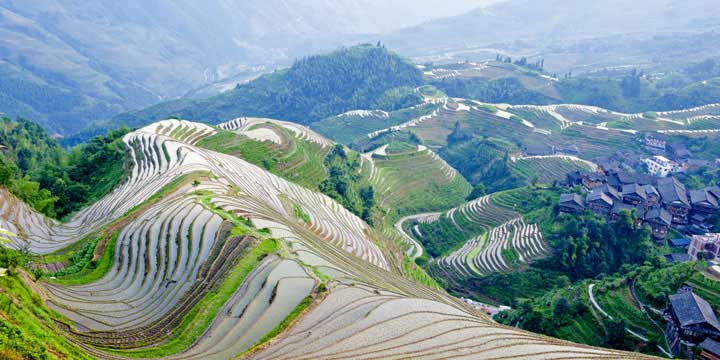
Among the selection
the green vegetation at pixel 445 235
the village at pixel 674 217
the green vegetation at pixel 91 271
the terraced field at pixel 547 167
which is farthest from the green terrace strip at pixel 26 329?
the terraced field at pixel 547 167

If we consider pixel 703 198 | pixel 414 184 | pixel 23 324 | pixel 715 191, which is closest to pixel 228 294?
pixel 23 324

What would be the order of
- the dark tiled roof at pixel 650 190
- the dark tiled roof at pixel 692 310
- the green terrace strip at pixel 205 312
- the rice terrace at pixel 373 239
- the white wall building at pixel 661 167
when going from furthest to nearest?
the white wall building at pixel 661 167, the dark tiled roof at pixel 650 190, the dark tiled roof at pixel 692 310, the rice terrace at pixel 373 239, the green terrace strip at pixel 205 312

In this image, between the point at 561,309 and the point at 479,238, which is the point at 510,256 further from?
the point at 561,309

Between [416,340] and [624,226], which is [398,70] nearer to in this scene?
[624,226]

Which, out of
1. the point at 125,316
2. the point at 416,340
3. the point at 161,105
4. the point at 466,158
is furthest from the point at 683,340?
the point at 161,105

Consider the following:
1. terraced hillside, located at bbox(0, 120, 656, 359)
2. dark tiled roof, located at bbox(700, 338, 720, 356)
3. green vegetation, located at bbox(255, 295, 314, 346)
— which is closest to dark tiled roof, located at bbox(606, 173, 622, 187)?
dark tiled roof, located at bbox(700, 338, 720, 356)

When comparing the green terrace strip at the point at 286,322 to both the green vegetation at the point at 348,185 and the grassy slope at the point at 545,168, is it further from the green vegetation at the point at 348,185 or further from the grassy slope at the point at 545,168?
the grassy slope at the point at 545,168
